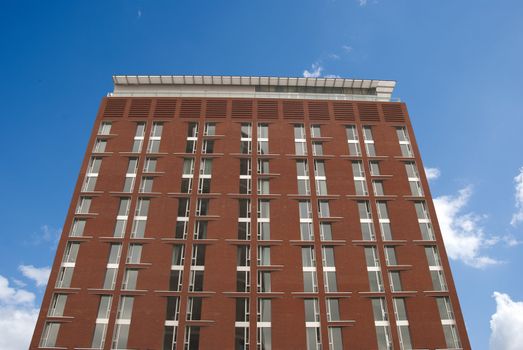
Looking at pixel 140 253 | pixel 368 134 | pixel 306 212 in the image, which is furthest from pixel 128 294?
pixel 368 134

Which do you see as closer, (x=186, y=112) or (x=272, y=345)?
(x=272, y=345)

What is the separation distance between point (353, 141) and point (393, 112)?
7.36 metres

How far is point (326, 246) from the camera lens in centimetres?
4281

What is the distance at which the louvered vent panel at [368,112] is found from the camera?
52.6 m

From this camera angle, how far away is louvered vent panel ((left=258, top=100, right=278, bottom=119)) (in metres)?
52.5

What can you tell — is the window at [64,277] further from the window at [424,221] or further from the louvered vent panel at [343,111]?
the window at [424,221]

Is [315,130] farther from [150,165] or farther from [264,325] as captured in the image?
[264,325]

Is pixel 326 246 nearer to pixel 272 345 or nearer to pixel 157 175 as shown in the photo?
pixel 272 345

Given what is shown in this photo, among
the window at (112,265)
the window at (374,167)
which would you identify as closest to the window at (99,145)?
the window at (112,265)

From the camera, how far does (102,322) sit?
38.2m

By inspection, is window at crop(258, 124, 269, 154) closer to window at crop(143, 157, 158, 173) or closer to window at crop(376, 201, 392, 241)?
window at crop(143, 157, 158, 173)

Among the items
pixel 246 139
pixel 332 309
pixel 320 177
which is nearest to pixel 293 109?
pixel 246 139

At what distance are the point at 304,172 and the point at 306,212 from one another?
5371 millimetres

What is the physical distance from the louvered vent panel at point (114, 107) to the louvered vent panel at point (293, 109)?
20593mm
